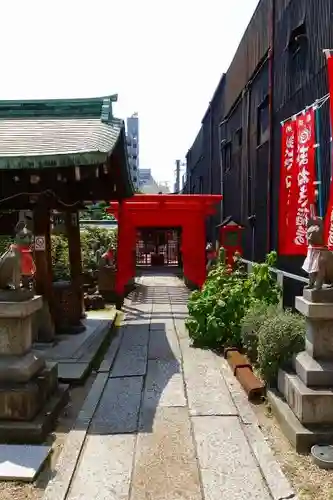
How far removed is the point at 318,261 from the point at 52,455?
3180 millimetres

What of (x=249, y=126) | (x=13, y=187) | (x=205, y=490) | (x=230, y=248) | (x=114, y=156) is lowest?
(x=205, y=490)

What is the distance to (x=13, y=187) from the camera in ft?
25.9

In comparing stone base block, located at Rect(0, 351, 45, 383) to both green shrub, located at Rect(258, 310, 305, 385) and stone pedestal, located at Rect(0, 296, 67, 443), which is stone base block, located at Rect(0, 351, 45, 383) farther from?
green shrub, located at Rect(258, 310, 305, 385)

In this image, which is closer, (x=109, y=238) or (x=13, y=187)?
(x=13, y=187)

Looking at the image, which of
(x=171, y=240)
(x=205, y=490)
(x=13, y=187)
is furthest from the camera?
(x=171, y=240)

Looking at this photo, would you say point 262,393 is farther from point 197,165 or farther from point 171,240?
point 171,240

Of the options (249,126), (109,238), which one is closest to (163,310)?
(249,126)

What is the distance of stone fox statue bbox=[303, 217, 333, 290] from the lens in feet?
15.4

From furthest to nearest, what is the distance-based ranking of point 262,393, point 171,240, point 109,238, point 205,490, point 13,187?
1. point 171,240
2. point 109,238
3. point 13,187
4. point 262,393
5. point 205,490

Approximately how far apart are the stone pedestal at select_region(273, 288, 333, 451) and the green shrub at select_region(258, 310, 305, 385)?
293mm

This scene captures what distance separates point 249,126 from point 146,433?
9.64 m

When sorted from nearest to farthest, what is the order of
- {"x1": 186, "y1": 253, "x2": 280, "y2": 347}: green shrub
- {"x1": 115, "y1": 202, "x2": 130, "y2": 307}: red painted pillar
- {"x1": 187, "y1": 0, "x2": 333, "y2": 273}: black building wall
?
Result: {"x1": 187, "y1": 0, "x2": 333, "y2": 273}: black building wall
{"x1": 186, "y1": 253, "x2": 280, "y2": 347}: green shrub
{"x1": 115, "y1": 202, "x2": 130, "y2": 307}: red painted pillar

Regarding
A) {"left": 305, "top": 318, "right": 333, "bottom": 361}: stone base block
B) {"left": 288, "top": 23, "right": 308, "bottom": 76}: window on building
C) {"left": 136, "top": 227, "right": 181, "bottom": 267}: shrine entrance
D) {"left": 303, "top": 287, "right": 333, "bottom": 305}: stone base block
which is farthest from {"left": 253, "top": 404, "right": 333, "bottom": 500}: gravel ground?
{"left": 136, "top": 227, "right": 181, "bottom": 267}: shrine entrance

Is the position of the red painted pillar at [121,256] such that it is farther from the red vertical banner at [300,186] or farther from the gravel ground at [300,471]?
the gravel ground at [300,471]
